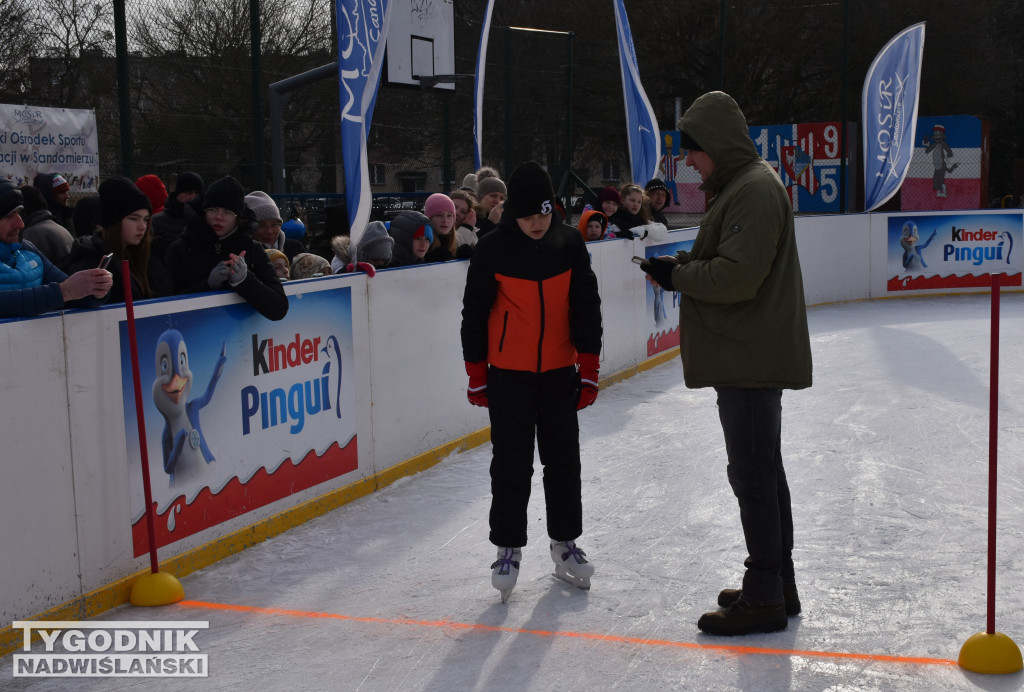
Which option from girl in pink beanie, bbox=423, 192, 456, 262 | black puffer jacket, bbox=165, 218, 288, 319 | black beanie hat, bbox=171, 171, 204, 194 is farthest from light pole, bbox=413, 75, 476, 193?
black puffer jacket, bbox=165, 218, 288, 319

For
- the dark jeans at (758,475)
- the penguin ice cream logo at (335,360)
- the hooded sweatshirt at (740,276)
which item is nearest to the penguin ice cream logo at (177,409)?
the penguin ice cream logo at (335,360)

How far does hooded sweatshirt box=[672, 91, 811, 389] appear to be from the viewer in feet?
11.4

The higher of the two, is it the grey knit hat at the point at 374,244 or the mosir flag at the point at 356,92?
the mosir flag at the point at 356,92

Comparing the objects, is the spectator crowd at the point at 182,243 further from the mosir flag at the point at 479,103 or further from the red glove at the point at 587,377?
the red glove at the point at 587,377

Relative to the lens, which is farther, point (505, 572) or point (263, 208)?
point (263, 208)

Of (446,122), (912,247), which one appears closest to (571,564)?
(446,122)

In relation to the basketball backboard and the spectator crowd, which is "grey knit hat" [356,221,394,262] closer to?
the spectator crowd

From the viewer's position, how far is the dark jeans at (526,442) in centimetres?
409

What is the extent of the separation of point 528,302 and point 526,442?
53 centimetres

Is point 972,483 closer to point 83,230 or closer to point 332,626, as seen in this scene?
point 332,626

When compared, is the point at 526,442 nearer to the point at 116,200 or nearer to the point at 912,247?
the point at 116,200

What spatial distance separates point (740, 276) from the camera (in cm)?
346

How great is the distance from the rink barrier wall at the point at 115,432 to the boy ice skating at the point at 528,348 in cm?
133

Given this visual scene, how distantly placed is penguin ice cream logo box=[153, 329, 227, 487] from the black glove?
196cm
